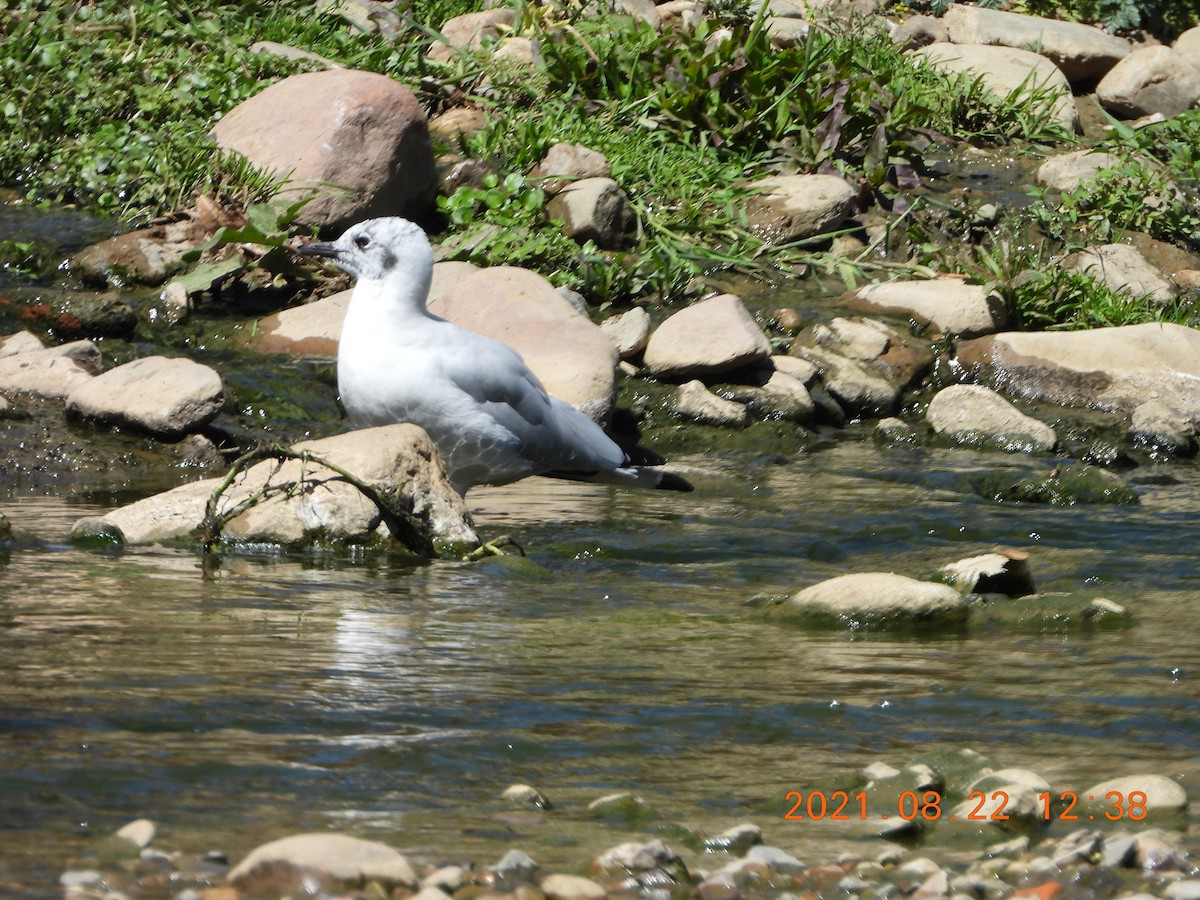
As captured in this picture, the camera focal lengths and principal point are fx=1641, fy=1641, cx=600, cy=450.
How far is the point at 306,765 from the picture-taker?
118 inches

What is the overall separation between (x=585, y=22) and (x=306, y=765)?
30.8 ft

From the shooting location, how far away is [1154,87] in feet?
41.5

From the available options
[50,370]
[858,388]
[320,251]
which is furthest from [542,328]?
[50,370]

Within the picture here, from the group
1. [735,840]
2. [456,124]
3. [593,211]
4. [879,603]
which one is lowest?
[735,840]

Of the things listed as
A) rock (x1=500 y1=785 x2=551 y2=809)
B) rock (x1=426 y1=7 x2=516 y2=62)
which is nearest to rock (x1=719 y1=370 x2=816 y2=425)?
rock (x1=426 y1=7 x2=516 y2=62)

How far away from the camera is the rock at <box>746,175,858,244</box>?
33.1ft

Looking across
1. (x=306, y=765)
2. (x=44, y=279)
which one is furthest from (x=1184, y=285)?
(x=306, y=765)

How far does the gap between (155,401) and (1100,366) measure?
16.2 ft

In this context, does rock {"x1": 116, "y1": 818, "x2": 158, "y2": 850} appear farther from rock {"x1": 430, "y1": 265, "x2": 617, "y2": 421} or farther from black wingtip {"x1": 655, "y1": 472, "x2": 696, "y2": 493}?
rock {"x1": 430, "y1": 265, "x2": 617, "y2": 421}

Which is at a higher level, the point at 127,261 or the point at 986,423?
the point at 127,261

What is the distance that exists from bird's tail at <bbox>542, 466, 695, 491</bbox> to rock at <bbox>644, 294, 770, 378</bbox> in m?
1.56

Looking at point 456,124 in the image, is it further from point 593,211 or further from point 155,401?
point 155,401

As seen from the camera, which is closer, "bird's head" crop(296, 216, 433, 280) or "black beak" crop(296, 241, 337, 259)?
"bird's head" crop(296, 216, 433, 280)
